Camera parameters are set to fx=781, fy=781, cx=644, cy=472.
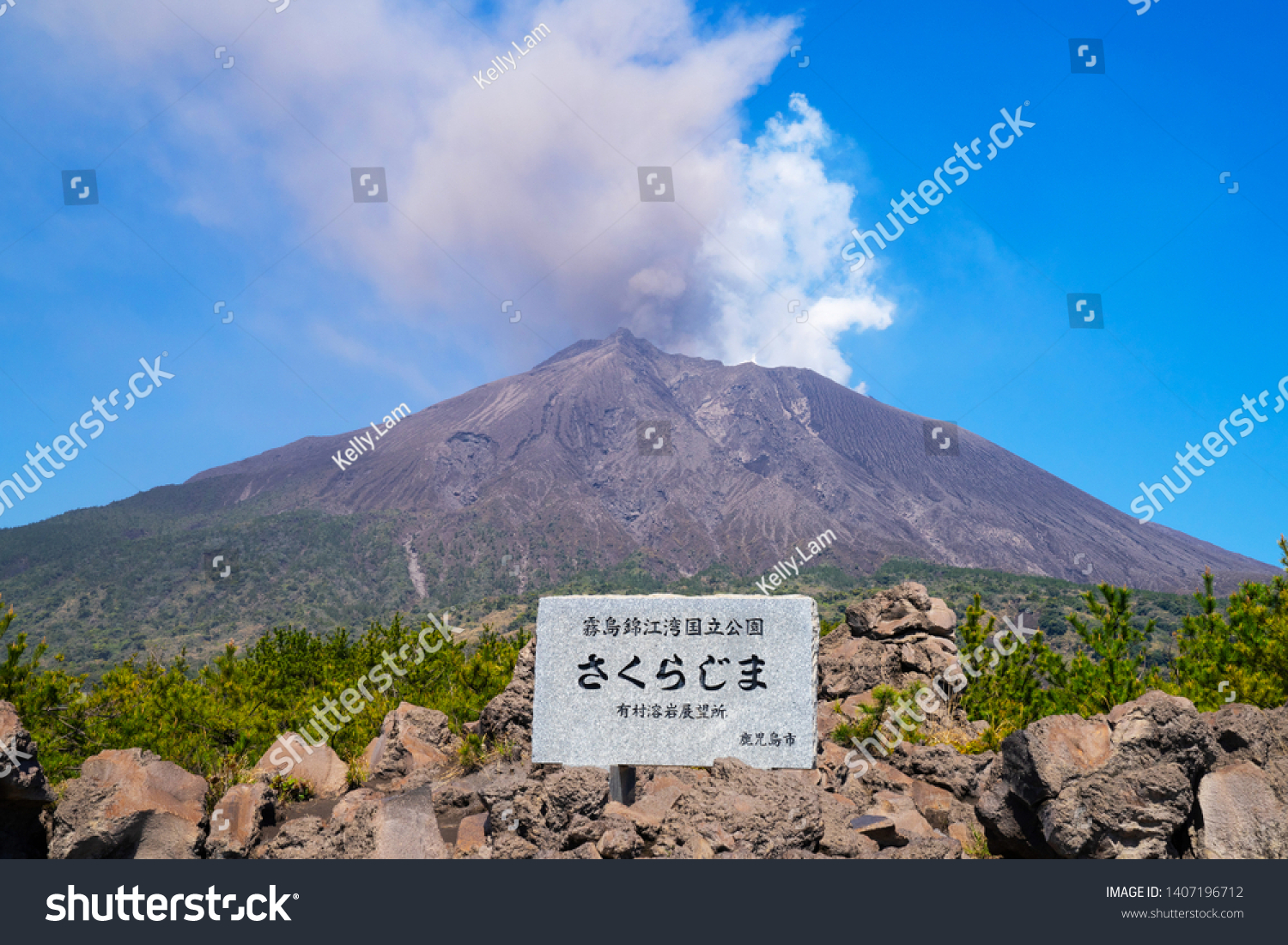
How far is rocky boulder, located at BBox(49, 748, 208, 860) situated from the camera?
17.7 ft

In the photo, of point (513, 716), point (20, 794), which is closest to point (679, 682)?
point (513, 716)

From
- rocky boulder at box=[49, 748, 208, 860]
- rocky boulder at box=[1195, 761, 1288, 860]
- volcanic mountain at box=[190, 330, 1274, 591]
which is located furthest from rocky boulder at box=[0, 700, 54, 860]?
volcanic mountain at box=[190, 330, 1274, 591]

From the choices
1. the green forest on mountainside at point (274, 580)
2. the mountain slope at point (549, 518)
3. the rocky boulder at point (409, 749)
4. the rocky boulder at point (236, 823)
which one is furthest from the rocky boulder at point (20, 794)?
the mountain slope at point (549, 518)

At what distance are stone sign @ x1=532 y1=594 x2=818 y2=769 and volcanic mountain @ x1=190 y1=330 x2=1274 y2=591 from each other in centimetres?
9939

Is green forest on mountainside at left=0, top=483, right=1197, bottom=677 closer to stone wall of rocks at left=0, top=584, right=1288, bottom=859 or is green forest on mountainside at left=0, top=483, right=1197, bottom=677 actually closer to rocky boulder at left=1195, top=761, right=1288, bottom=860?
stone wall of rocks at left=0, top=584, right=1288, bottom=859

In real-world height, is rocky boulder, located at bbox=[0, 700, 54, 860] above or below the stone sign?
below

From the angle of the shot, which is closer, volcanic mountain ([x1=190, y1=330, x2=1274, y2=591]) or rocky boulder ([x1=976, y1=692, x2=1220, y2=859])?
rocky boulder ([x1=976, y1=692, x2=1220, y2=859])

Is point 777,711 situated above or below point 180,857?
above

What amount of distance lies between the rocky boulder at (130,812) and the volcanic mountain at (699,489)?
101389 mm

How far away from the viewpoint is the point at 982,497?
147 m

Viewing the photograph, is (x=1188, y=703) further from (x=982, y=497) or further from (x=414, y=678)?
(x=982, y=497)

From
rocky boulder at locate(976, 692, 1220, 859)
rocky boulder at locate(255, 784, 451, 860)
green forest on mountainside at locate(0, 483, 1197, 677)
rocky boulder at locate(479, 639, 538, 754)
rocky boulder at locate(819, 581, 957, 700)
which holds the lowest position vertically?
rocky boulder at locate(255, 784, 451, 860)

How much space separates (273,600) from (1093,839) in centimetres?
8841

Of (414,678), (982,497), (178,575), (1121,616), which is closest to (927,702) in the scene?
(1121,616)
